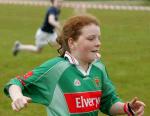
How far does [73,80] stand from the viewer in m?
5.54

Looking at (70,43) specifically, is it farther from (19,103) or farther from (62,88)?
(19,103)

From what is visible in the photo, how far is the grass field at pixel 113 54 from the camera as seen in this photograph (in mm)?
11680

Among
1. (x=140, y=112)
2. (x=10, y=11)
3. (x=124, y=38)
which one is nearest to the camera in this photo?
(x=140, y=112)

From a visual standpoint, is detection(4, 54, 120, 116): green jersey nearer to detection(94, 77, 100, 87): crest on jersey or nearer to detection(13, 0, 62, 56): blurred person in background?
detection(94, 77, 100, 87): crest on jersey

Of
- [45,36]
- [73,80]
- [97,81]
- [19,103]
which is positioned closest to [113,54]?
[45,36]

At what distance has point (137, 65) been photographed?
50.9ft

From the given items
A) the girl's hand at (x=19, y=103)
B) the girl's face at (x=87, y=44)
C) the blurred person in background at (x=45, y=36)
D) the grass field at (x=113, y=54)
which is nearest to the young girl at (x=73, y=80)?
the girl's face at (x=87, y=44)

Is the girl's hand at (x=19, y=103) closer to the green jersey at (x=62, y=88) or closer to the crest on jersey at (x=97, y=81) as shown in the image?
the green jersey at (x=62, y=88)

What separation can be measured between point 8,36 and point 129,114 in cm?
1934

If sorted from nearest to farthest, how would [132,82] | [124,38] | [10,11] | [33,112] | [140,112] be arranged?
[140,112] < [33,112] < [132,82] < [124,38] < [10,11]

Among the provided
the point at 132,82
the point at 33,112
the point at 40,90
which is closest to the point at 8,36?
the point at 132,82

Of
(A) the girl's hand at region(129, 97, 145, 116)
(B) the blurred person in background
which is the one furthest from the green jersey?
(B) the blurred person in background

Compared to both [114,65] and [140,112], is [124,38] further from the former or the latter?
[140,112]

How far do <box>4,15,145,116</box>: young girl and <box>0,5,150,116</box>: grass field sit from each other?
436 centimetres
